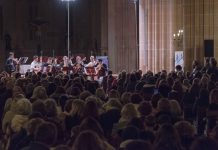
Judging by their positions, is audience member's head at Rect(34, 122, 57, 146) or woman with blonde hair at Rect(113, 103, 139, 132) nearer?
audience member's head at Rect(34, 122, 57, 146)

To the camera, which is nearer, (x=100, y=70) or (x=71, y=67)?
(x=100, y=70)

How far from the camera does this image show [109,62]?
121 ft

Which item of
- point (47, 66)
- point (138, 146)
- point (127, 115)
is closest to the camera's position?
point (138, 146)

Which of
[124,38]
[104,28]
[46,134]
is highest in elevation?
[104,28]

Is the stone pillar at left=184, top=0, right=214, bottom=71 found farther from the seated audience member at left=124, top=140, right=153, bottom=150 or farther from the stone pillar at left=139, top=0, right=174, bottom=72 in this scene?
the seated audience member at left=124, top=140, right=153, bottom=150

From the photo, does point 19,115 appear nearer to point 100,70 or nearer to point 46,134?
point 46,134

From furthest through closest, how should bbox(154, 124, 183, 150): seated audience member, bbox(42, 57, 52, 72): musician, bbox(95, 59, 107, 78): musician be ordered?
bbox(42, 57, 52, 72): musician
bbox(95, 59, 107, 78): musician
bbox(154, 124, 183, 150): seated audience member

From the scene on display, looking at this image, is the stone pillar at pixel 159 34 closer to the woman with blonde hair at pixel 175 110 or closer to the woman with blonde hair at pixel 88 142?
the woman with blonde hair at pixel 175 110

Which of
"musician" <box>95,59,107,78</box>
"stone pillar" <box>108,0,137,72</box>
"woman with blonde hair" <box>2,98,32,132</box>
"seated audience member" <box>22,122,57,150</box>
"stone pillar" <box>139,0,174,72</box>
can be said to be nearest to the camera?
"seated audience member" <box>22,122,57,150</box>

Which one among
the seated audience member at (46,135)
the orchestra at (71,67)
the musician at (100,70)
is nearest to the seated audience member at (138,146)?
the seated audience member at (46,135)

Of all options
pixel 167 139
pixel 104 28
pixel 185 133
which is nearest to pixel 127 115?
pixel 185 133

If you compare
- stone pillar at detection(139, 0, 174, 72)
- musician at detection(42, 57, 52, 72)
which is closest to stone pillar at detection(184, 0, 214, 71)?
stone pillar at detection(139, 0, 174, 72)

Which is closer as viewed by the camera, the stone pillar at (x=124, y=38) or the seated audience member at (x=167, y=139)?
the seated audience member at (x=167, y=139)

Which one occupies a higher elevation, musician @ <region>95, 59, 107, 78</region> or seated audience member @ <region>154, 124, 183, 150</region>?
musician @ <region>95, 59, 107, 78</region>
